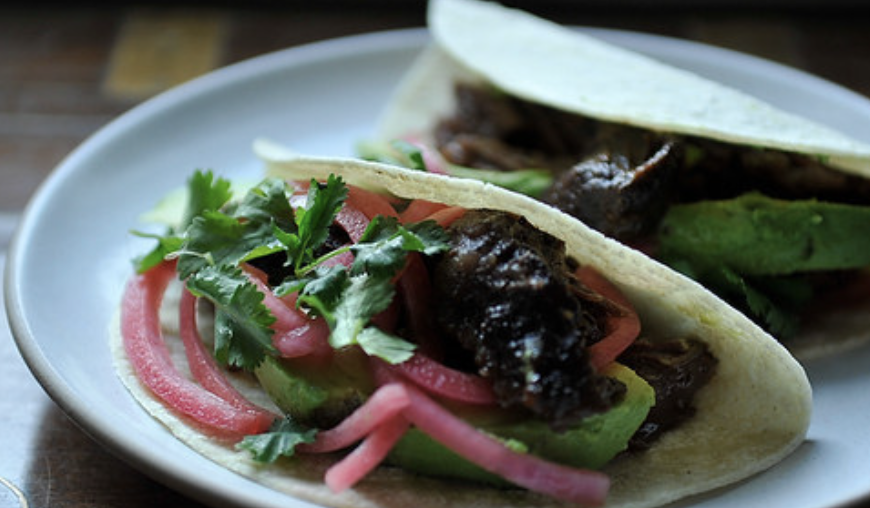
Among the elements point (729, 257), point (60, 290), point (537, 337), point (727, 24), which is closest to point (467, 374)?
point (537, 337)

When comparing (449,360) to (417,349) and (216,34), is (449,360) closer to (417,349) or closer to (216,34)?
(417,349)

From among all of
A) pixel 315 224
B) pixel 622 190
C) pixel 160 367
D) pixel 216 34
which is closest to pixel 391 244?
pixel 315 224

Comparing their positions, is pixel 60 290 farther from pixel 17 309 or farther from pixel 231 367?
pixel 231 367

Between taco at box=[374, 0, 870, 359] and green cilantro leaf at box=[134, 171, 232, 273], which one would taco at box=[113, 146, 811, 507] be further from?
taco at box=[374, 0, 870, 359]

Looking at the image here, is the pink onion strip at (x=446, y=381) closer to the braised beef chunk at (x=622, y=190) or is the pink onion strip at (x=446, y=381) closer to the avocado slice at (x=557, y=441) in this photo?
the avocado slice at (x=557, y=441)

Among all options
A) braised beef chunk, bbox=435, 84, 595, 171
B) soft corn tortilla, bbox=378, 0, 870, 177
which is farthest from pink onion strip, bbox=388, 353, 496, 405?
braised beef chunk, bbox=435, 84, 595, 171

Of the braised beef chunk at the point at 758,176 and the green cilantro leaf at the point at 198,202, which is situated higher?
the braised beef chunk at the point at 758,176

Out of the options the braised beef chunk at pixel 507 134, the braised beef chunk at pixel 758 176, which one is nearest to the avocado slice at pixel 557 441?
the braised beef chunk at pixel 758 176
